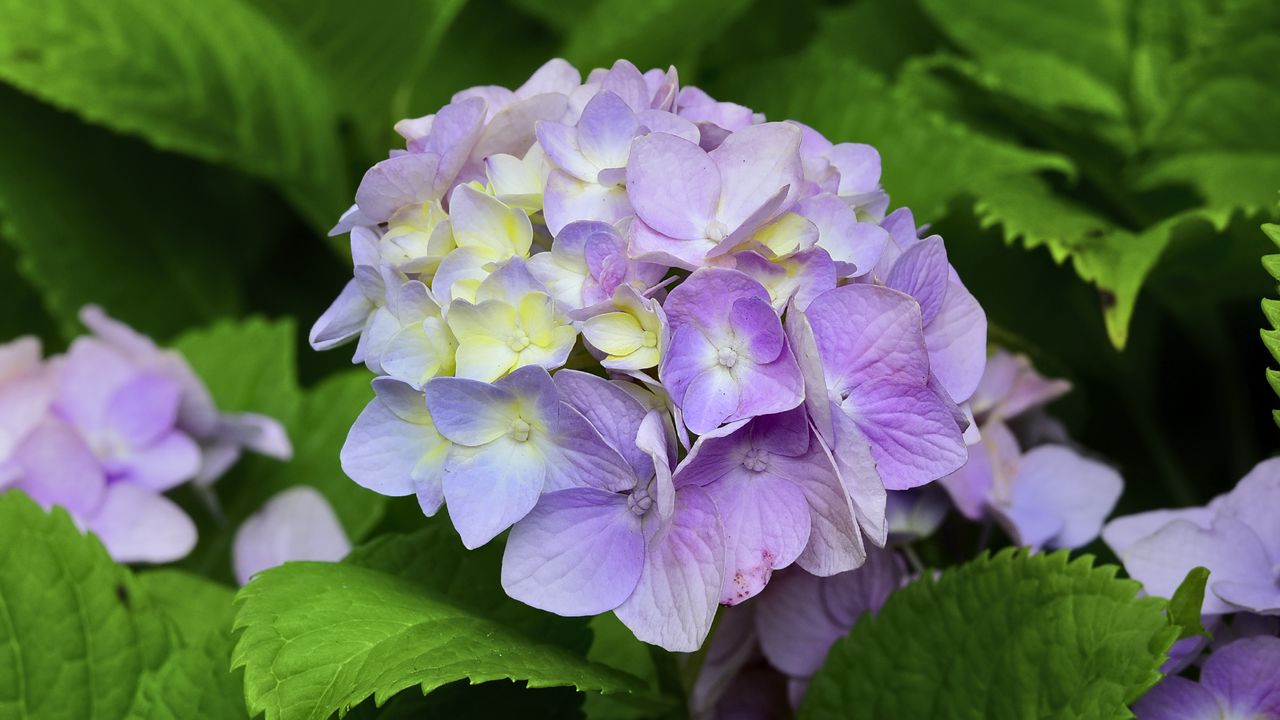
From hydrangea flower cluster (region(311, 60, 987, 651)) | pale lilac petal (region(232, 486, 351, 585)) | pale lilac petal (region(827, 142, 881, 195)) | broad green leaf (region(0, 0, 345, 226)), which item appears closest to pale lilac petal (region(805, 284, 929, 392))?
hydrangea flower cluster (region(311, 60, 987, 651))

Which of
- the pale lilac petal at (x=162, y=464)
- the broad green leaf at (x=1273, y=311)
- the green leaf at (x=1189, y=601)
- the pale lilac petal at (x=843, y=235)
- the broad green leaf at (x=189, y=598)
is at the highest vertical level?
the pale lilac petal at (x=843, y=235)

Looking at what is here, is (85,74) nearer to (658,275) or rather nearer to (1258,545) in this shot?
(658,275)

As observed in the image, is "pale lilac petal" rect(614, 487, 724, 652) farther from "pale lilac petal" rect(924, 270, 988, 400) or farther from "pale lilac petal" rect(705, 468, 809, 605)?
"pale lilac petal" rect(924, 270, 988, 400)

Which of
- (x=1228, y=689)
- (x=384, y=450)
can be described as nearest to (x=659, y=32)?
(x=384, y=450)

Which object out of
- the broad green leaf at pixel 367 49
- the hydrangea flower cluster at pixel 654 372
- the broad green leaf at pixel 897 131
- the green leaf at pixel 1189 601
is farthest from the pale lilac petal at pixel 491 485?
the broad green leaf at pixel 367 49

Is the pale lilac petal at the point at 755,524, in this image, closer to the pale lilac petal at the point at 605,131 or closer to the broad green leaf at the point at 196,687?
the pale lilac petal at the point at 605,131

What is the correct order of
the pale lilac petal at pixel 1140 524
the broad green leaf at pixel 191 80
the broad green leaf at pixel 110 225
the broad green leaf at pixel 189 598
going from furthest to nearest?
1. the broad green leaf at pixel 110 225
2. the broad green leaf at pixel 191 80
3. the broad green leaf at pixel 189 598
4. the pale lilac petal at pixel 1140 524
